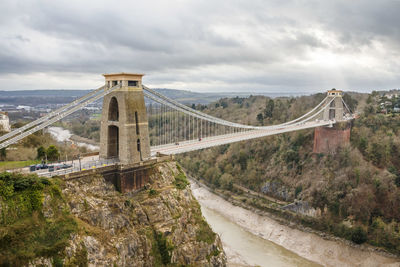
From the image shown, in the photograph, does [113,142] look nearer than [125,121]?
No

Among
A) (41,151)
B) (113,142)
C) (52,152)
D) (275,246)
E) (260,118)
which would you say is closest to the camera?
(52,152)

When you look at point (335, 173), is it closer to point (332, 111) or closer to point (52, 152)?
point (332, 111)

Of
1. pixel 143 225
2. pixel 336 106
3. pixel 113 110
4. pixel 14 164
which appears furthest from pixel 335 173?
pixel 14 164

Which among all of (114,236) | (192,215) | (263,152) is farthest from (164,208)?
(263,152)

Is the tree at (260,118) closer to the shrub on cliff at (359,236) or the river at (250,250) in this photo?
the river at (250,250)

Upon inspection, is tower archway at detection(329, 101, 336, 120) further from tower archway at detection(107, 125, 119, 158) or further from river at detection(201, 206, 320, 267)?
tower archway at detection(107, 125, 119, 158)

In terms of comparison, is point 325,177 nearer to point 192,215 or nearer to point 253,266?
point 253,266

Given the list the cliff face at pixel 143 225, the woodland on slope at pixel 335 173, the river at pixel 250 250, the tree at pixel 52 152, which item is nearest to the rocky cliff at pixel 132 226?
the cliff face at pixel 143 225
